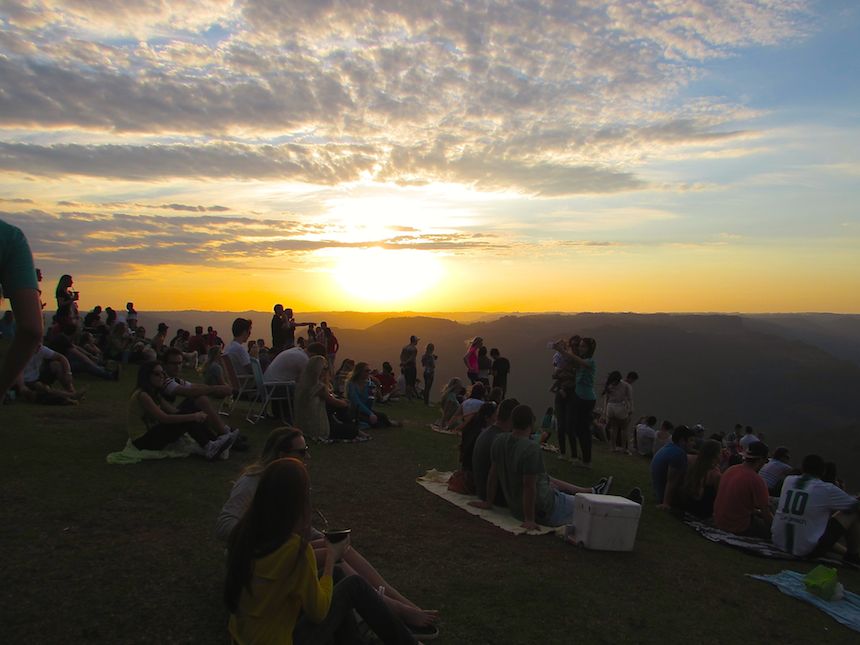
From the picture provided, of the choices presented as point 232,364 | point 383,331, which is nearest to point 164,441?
point 232,364

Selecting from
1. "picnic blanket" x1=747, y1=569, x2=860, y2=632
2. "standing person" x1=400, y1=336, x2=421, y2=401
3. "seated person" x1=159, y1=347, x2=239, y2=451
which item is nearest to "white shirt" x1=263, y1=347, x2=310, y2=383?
"seated person" x1=159, y1=347, x2=239, y2=451

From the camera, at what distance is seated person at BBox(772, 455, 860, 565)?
7301 millimetres

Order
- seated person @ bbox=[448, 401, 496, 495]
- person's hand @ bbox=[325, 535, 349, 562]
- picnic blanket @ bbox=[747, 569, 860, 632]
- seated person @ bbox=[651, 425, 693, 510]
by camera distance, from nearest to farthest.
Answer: person's hand @ bbox=[325, 535, 349, 562] → picnic blanket @ bbox=[747, 569, 860, 632] → seated person @ bbox=[448, 401, 496, 495] → seated person @ bbox=[651, 425, 693, 510]

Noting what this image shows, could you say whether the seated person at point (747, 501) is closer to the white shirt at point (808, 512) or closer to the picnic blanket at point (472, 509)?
the white shirt at point (808, 512)

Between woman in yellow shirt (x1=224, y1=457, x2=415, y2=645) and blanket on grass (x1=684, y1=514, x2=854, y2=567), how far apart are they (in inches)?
232

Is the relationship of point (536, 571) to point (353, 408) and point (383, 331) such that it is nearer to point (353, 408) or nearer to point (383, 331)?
point (353, 408)

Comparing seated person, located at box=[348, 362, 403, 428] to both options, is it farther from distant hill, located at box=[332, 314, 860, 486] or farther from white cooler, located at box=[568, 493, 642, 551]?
distant hill, located at box=[332, 314, 860, 486]

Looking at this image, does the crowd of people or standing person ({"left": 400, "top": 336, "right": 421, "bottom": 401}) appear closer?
the crowd of people

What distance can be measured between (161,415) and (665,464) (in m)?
6.78

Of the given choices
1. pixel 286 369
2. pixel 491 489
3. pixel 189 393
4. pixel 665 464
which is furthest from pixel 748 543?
pixel 286 369

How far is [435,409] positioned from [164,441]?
34.3 ft

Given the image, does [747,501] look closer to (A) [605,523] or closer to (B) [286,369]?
(A) [605,523]

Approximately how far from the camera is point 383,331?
14862 cm

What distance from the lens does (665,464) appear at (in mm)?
8953
